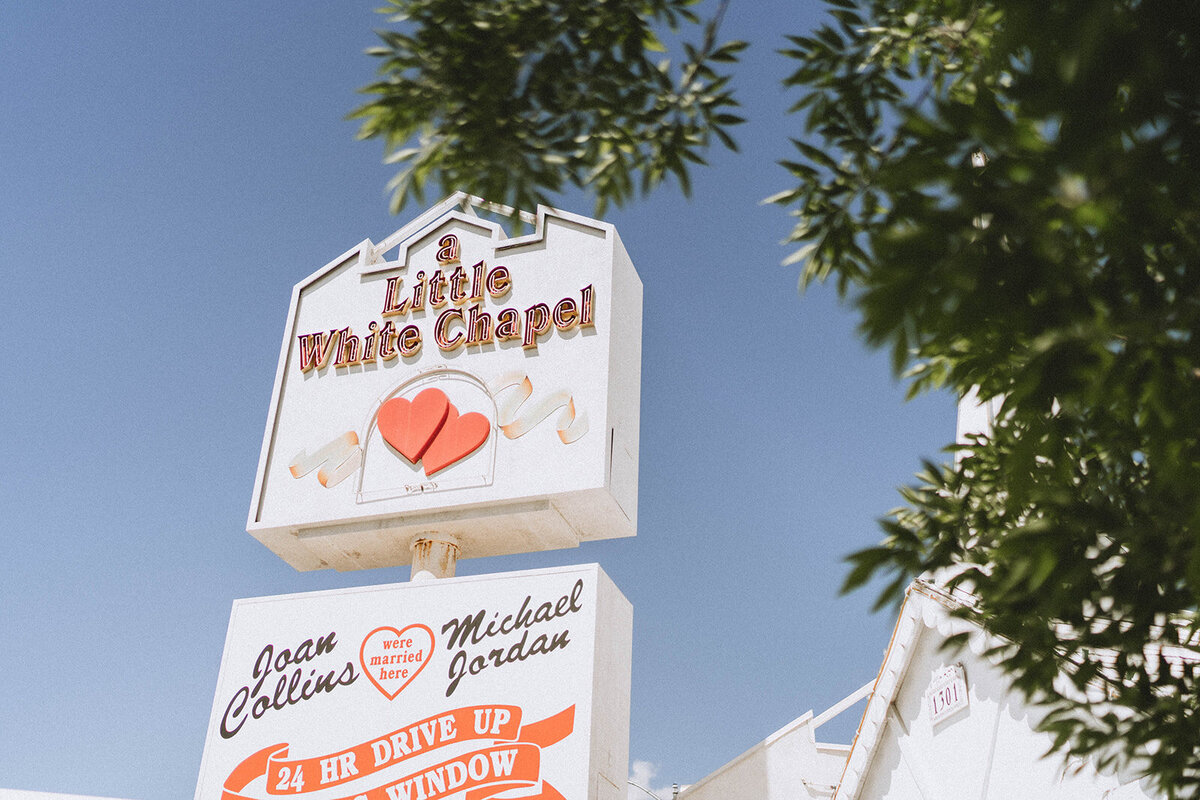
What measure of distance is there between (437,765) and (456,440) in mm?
4656

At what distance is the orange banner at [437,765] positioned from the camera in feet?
40.1

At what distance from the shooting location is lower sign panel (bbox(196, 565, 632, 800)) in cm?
1236

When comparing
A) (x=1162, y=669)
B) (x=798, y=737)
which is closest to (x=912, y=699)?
(x=798, y=737)

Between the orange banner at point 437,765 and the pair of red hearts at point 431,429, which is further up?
the pair of red hearts at point 431,429

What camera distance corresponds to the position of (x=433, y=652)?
13344mm

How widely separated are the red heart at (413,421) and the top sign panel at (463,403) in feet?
0.07

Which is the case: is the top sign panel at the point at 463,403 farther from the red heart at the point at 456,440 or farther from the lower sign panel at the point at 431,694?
the lower sign panel at the point at 431,694

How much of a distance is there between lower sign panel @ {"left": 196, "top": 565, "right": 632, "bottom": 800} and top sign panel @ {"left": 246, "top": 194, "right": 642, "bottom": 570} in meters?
1.12

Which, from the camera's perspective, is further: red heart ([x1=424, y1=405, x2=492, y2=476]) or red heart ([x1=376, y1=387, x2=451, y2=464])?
red heart ([x1=376, y1=387, x2=451, y2=464])

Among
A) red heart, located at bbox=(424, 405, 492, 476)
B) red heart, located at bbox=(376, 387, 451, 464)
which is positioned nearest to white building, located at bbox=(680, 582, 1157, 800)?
red heart, located at bbox=(424, 405, 492, 476)

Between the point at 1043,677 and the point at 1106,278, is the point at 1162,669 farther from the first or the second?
the point at 1106,278

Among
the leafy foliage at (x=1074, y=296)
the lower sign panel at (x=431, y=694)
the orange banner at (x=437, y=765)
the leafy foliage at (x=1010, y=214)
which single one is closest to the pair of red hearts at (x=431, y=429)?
the lower sign panel at (x=431, y=694)

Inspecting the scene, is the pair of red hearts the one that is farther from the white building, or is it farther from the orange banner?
the white building

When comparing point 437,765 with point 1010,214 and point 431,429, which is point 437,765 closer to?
point 431,429
